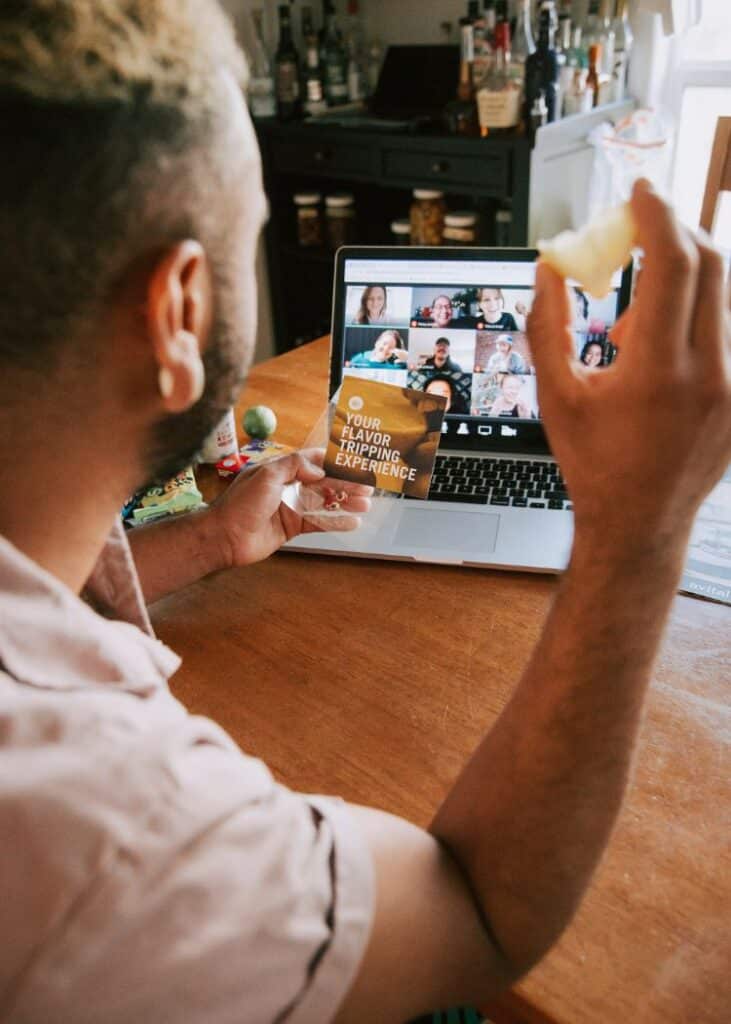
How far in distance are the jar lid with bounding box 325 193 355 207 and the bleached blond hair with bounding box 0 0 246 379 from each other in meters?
2.36

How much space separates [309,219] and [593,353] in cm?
193

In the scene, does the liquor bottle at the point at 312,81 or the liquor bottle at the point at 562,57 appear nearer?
the liquor bottle at the point at 562,57

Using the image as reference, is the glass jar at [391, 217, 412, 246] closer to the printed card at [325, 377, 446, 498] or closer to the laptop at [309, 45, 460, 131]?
the laptop at [309, 45, 460, 131]

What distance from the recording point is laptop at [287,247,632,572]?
114 centimetres

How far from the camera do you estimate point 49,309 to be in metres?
0.50

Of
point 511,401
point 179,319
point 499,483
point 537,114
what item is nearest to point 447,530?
point 499,483

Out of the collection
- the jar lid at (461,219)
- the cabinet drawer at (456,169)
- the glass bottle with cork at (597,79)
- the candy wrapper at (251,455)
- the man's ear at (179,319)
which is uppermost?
the glass bottle with cork at (597,79)

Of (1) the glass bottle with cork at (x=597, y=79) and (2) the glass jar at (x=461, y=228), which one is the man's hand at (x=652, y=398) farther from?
(1) the glass bottle with cork at (x=597, y=79)

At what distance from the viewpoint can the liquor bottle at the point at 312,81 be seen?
2.71m

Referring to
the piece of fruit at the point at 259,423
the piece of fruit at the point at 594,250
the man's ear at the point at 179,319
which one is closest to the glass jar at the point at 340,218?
the piece of fruit at the point at 259,423

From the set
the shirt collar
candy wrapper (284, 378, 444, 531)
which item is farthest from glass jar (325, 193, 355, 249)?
the shirt collar

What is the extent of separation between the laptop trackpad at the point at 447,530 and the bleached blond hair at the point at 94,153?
0.58m

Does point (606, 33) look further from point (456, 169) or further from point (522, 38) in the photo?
point (456, 169)

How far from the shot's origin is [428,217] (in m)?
2.58
